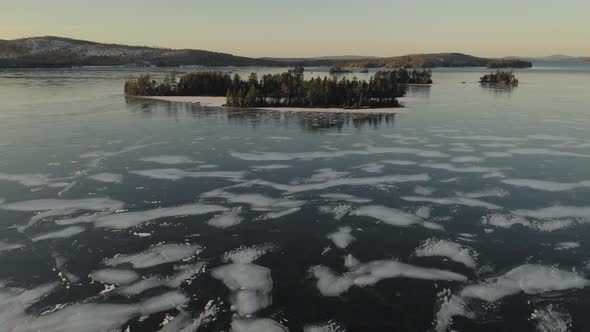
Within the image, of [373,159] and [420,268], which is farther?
[373,159]

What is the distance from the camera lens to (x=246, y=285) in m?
12.6

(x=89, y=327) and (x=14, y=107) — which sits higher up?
(x=14, y=107)

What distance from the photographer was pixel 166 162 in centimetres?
2711

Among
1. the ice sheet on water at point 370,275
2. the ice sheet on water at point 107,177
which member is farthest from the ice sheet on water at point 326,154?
the ice sheet on water at point 370,275

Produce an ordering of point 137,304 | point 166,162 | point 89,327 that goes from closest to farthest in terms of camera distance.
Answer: point 89,327
point 137,304
point 166,162

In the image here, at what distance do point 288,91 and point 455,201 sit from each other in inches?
1954

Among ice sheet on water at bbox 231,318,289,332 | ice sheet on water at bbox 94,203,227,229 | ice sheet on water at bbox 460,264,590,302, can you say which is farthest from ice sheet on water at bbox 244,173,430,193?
ice sheet on water at bbox 231,318,289,332

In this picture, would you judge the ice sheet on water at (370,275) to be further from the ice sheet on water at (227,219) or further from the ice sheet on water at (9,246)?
the ice sheet on water at (9,246)

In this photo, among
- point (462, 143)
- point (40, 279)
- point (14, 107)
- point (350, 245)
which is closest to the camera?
point (40, 279)

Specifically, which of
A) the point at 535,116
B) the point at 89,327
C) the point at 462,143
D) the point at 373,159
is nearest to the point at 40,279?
the point at 89,327

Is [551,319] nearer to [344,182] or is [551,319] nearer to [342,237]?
[342,237]

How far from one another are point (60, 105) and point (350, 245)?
5354 centimetres

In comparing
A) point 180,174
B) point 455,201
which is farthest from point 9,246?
point 455,201

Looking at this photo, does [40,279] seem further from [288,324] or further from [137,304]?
[288,324]
